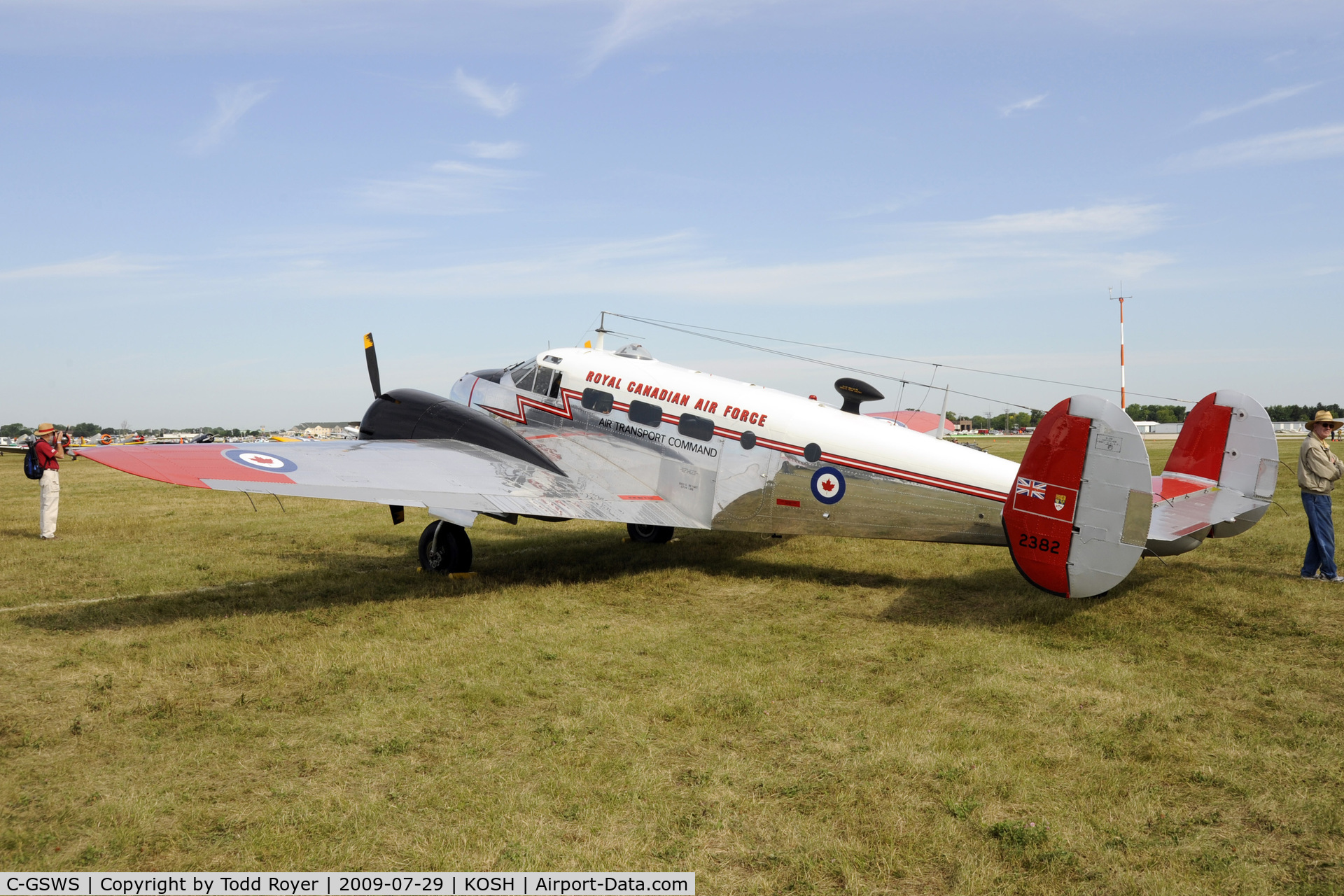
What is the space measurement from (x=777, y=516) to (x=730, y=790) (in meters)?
6.31

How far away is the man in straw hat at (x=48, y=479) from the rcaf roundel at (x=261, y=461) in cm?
756

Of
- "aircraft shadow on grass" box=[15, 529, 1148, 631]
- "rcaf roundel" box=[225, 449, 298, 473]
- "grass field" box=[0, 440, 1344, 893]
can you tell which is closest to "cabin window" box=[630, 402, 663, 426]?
"aircraft shadow on grass" box=[15, 529, 1148, 631]

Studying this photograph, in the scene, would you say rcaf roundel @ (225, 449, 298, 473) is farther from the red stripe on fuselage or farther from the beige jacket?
the beige jacket

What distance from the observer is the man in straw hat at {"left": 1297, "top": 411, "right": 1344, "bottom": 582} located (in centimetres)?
1055

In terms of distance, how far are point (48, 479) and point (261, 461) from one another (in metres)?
8.45

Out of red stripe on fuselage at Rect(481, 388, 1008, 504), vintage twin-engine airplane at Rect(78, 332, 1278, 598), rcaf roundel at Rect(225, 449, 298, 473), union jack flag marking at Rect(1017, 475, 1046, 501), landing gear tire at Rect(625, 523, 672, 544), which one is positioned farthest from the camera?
landing gear tire at Rect(625, 523, 672, 544)

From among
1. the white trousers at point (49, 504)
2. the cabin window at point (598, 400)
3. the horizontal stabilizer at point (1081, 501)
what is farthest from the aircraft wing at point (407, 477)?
the white trousers at point (49, 504)

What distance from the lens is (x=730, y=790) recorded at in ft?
16.8

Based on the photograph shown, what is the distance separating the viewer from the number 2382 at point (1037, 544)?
8.38m

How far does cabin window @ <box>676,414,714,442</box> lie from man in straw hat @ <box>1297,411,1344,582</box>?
782cm

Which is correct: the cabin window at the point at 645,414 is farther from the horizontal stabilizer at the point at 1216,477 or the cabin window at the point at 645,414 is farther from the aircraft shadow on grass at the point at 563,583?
the horizontal stabilizer at the point at 1216,477

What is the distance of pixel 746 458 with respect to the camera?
11.5 meters

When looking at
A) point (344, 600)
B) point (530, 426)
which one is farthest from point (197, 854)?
point (530, 426)

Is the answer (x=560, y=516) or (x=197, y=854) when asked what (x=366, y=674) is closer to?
(x=197, y=854)
